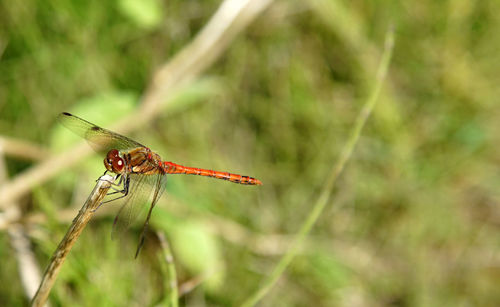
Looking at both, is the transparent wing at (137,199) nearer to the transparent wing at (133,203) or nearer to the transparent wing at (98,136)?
the transparent wing at (133,203)

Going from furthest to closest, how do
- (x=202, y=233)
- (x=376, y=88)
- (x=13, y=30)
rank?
1. (x=13, y=30)
2. (x=202, y=233)
3. (x=376, y=88)

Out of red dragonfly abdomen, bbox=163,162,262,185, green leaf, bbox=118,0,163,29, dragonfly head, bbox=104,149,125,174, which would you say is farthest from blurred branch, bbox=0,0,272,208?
dragonfly head, bbox=104,149,125,174

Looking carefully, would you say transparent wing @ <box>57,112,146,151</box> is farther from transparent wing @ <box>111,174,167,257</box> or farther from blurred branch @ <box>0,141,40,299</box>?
blurred branch @ <box>0,141,40,299</box>

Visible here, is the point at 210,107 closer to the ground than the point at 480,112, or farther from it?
closer to the ground

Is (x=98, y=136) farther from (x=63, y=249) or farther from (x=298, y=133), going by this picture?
(x=298, y=133)

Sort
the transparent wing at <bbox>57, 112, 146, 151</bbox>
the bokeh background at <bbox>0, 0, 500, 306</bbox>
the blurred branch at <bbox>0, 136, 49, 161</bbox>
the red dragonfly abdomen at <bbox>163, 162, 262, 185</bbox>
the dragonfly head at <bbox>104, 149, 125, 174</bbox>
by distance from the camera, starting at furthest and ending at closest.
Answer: the bokeh background at <bbox>0, 0, 500, 306</bbox>, the blurred branch at <bbox>0, 136, 49, 161</bbox>, the red dragonfly abdomen at <bbox>163, 162, 262, 185</bbox>, the transparent wing at <bbox>57, 112, 146, 151</bbox>, the dragonfly head at <bbox>104, 149, 125, 174</bbox>

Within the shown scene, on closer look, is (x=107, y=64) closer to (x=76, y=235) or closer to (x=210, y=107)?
(x=210, y=107)

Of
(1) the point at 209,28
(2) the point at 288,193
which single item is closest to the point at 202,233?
(2) the point at 288,193
